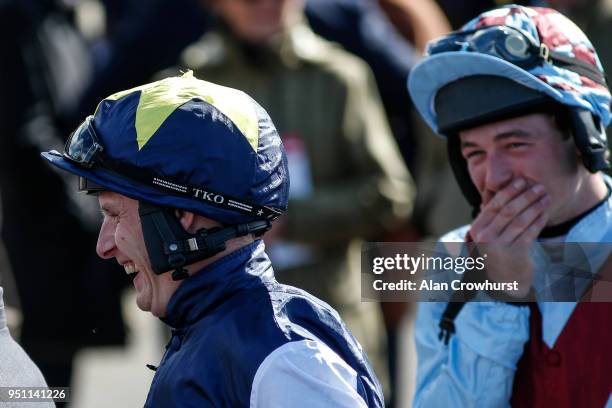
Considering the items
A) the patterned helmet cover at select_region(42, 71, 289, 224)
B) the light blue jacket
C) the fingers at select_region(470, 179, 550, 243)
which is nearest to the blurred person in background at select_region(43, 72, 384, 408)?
the patterned helmet cover at select_region(42, 71, 289, 224)

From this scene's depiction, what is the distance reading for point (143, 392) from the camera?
8.66m

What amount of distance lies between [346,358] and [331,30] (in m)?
3.88

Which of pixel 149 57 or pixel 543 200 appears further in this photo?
pixel 149 57

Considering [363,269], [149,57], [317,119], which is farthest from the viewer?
[149,57]

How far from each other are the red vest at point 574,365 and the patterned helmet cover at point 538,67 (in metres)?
0.61

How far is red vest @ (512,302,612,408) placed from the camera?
3.62m

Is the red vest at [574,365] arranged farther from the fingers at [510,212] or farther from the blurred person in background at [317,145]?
the blurred person in background at [317,145]

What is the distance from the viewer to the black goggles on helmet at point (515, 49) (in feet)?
12.7

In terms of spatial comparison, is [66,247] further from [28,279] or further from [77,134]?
[77,134]

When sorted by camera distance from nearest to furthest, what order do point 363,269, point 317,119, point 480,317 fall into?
point 480,317, point 363,269, point 317,119

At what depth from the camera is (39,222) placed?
677 cm

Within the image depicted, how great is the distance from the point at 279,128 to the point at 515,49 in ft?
7.88

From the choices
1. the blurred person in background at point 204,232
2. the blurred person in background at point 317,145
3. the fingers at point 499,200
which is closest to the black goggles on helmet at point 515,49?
the fingers at point 499,200

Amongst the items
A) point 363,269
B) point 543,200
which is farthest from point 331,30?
point 543,200
